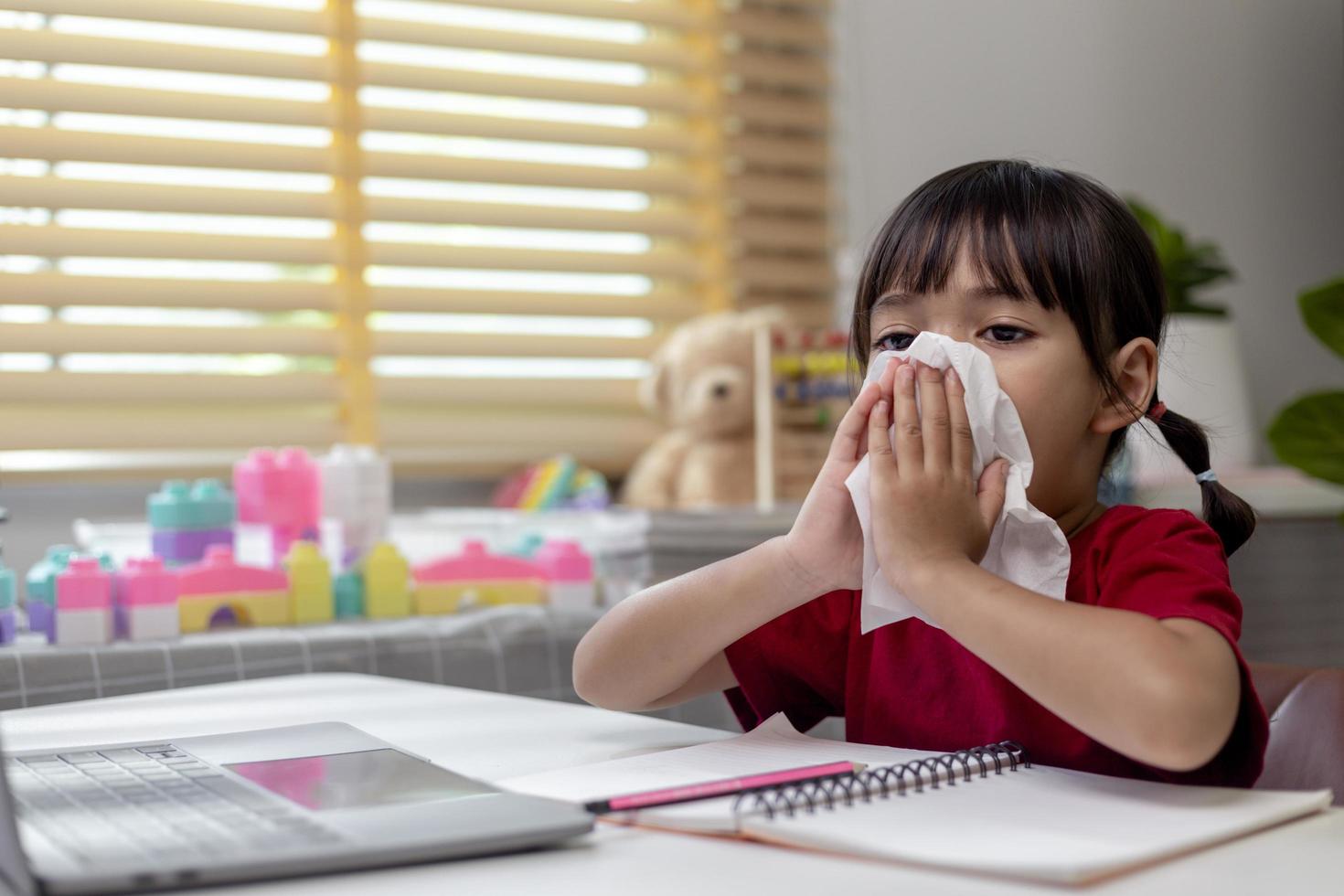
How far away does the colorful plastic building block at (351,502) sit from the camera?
1.52 meters

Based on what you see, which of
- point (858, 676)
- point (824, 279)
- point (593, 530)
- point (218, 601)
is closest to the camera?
point (858, 676)

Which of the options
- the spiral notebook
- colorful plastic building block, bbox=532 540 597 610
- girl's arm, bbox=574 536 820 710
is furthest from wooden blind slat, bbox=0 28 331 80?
the spiral notebook

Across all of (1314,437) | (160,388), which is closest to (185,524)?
(160,388)

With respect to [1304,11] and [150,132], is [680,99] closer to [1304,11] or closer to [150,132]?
[150,132]

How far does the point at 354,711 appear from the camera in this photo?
0.89 metres

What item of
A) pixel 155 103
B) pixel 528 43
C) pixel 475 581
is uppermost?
pixel 528 43

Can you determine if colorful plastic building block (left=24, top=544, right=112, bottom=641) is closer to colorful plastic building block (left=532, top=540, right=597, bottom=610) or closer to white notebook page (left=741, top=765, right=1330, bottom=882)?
colorful plastic building block (left=532, top=540, right=597, bottom=610)

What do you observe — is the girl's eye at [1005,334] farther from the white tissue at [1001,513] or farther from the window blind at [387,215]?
the window blind at [387,215]

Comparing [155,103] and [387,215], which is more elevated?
[155,103]

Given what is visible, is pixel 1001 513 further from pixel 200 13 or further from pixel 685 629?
pixel 200 13

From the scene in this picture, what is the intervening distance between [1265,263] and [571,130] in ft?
5.60

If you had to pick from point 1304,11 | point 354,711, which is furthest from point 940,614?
point 1304,11

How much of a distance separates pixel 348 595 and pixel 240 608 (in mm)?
117

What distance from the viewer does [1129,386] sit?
89 cm
